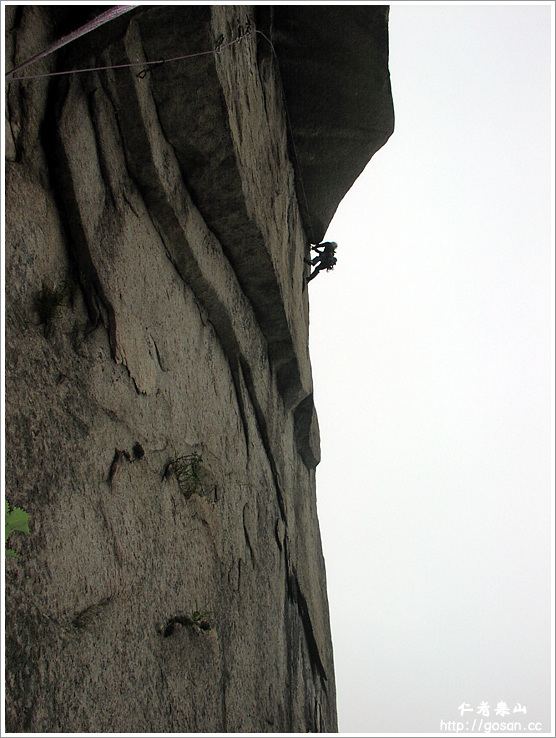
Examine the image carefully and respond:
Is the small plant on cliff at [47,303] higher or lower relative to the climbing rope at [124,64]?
lower

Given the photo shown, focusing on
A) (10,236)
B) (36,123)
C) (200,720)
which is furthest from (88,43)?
(200,720)

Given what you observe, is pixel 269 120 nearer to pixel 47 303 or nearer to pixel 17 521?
pixel 47 303

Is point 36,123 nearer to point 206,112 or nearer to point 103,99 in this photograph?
point 103,99

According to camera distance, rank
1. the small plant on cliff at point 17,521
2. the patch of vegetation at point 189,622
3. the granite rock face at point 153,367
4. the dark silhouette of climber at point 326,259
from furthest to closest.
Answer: the dark silhouette of climber at point 326,259 → the patch of vegetation at point 189,622 → the granite rock face at point 153,367 → the small plant on cliff at point 17,521

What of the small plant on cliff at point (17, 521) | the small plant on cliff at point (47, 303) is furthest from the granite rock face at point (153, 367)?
the small plant on cliff at point (17, 521)

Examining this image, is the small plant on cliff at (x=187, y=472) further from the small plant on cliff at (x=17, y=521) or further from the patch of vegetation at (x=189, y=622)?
the small plant on cliff at (x=17, y=521)

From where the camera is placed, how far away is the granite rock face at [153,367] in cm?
235

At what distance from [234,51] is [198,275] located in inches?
62.3

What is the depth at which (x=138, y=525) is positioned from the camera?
117 inches

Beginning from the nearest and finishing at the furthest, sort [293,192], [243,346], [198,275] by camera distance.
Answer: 1. [198,275]
2. [243,346]
3. [293,192]

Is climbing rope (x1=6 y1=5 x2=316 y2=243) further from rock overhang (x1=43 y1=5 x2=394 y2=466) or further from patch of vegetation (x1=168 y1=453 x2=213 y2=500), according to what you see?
patch of vegetation (x1=168 y1=453 x2=213 y2=500)

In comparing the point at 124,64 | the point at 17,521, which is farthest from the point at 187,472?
the point at 124,64

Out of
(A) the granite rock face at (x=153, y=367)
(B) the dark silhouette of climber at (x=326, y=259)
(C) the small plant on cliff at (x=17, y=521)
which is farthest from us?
(B) the dark silhouette of climber at (x=326, y=259)

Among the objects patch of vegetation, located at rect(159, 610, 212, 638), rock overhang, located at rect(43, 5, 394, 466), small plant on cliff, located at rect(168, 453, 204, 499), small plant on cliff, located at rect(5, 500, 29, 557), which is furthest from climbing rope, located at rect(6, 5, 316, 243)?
patch of vegetation, located at rect(159, 610, 212, 638)
